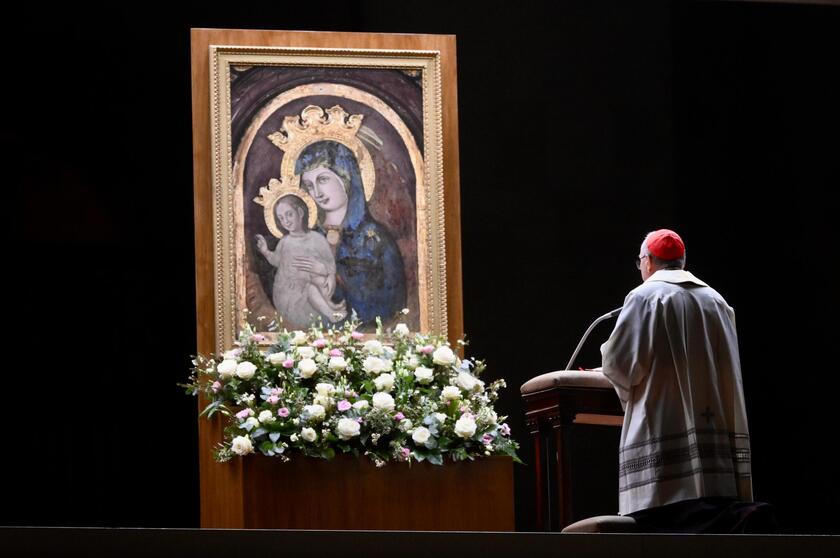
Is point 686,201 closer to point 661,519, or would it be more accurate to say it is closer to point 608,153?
point 608,153

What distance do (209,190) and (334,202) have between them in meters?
0.58

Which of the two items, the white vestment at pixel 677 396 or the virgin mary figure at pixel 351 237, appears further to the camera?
the virgin mary figure at pixel 351 237

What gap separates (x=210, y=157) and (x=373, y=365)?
53.5 inches

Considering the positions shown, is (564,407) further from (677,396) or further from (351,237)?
(351,237)

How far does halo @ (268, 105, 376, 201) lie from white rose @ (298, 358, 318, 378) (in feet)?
3.84

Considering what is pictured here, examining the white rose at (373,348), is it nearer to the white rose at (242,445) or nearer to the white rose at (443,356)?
the white rose at (443,356)

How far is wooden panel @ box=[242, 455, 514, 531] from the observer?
5.99 metres

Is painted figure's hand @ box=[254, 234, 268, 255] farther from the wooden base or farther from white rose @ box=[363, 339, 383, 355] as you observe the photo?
the wooden base

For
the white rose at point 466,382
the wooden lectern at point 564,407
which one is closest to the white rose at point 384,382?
the white rose at point 466,382

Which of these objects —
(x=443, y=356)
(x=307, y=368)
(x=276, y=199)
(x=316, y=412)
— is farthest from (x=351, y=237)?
(x=316, y=412)

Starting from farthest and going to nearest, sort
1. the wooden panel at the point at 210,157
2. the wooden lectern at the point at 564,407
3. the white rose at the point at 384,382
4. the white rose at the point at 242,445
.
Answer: the wooden panel at the point at 210,157 → the wooden lectern at the point at 564,407 → the white rose at the point at 384,382 → the white rose at the point at 242,445

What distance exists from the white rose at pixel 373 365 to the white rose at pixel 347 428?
0.35m

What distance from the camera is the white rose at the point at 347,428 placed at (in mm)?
5941

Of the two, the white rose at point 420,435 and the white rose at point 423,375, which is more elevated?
the white rose at point 423,375
